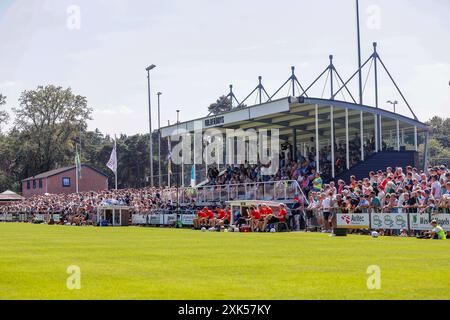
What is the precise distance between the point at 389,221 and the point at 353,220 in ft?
8.13

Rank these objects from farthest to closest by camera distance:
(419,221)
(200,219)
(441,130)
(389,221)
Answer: (441,130) < (200,219) < (389,221) < (419,221)

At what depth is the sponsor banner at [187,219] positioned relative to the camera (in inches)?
1780

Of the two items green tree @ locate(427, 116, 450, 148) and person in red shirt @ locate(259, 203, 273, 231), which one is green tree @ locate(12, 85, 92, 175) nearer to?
green tree @ locate(427, 116, 450, 148)

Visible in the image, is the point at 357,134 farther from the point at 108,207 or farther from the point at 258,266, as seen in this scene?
the point at 258,266

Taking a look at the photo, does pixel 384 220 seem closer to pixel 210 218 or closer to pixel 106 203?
pixel 210 218

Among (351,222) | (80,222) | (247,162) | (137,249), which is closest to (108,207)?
(80,222)

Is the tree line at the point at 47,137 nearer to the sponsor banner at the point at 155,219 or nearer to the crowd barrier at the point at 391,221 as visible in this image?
the sponsor banner at the point at 155,219

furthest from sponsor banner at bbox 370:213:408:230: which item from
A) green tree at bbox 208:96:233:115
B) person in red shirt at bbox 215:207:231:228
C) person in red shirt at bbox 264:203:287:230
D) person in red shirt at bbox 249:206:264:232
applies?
green tree at bbox 208:96:233:115

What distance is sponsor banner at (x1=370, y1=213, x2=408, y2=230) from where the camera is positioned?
29172 millimetres

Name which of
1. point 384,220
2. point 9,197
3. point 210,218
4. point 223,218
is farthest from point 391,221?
point 9,197

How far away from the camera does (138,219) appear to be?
2067 inches

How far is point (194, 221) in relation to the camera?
42.8 m

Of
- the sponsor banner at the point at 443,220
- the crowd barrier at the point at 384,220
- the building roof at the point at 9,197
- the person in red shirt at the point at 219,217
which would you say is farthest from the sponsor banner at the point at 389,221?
the building roof at the point at 9,197
